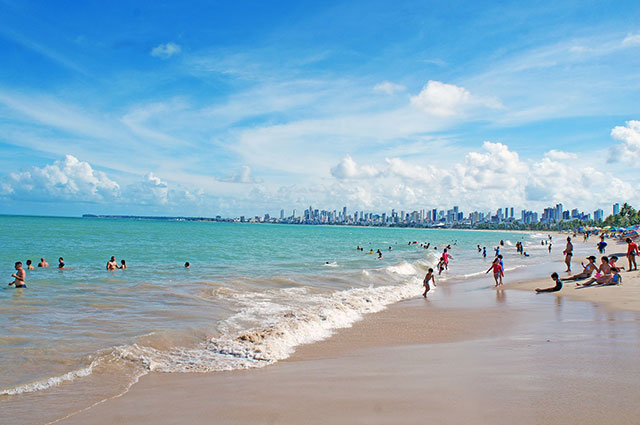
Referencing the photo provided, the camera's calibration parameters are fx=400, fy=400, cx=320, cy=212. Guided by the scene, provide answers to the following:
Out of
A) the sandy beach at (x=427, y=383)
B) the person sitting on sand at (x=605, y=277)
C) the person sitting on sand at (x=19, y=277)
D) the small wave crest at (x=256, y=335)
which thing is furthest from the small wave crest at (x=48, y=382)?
the person sitting on sand at (x=605, y=277)

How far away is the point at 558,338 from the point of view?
8969 mm

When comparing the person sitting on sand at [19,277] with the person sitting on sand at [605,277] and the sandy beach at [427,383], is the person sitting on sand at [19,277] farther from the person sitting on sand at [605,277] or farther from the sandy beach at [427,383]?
the person sitting on sand at [605,277]

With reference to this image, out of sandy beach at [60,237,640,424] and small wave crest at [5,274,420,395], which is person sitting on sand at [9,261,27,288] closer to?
small wave crest at [5,274,420,395]

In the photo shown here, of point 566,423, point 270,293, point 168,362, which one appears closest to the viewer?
point 566,423

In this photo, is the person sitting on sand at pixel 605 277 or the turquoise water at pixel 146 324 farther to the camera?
the person sitting on sand at pixel 605 277

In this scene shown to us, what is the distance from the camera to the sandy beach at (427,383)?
16.7 ft

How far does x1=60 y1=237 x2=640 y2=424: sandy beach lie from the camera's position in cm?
510

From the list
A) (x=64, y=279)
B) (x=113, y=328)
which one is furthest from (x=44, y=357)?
(x=64, y=279)

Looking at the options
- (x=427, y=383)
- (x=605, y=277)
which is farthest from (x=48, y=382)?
(x=605, y=277)

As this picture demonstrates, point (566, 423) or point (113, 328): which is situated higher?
point (566, 423)

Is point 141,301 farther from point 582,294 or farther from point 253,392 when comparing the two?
point 582,294

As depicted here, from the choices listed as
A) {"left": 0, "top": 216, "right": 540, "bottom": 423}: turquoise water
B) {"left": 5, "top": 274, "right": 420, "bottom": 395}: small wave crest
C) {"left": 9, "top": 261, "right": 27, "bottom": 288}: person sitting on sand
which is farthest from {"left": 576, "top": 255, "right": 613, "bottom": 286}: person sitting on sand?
{"left": 9, "top": 261, "right": 27, "bottom": 288}: person sitting on sand

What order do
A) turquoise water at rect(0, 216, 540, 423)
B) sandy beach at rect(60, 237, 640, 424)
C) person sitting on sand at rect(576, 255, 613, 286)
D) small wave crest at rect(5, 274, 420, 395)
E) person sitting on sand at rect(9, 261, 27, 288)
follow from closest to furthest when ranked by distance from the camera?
sandy beach at rect(60, 237, 640, 424) < turquoise water at rect(0, 216, 540, 423) < small wave crest at rect(5, 274, 420, 395) < person sitting on sand at rect(9, 261, 27, 288) < person sitting on sand at rect(576, 255, 613, 286)

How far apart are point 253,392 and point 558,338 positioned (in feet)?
22.8
